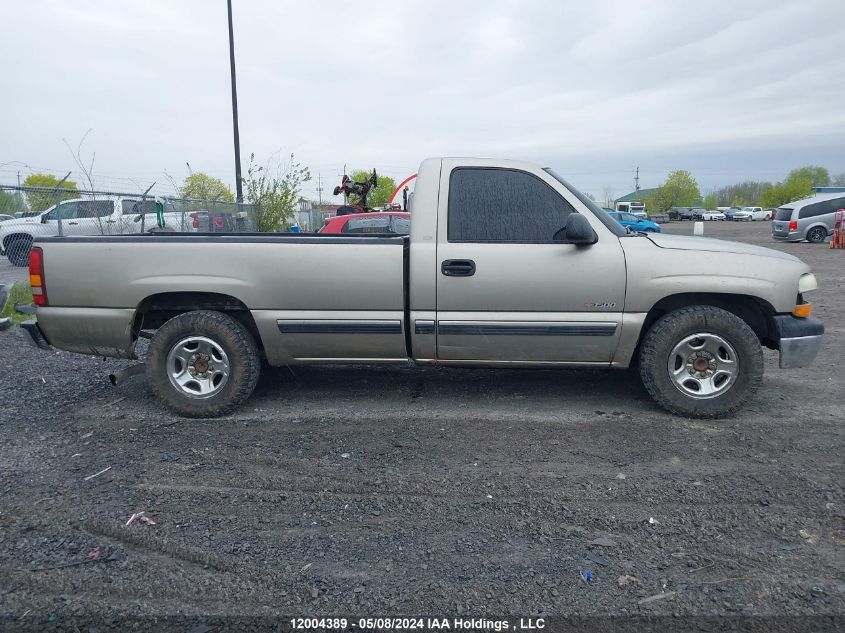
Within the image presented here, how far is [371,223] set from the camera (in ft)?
32.8

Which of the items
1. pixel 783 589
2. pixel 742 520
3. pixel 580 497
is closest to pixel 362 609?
pixel 580 497

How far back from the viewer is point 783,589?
266 centimetres

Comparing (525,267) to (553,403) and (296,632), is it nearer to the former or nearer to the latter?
(553,403)

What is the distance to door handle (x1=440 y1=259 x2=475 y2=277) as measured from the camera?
4.62 meters

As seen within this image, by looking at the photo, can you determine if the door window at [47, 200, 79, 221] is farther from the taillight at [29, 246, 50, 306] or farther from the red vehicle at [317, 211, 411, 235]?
the taillight at [29, 246, 50, 306]

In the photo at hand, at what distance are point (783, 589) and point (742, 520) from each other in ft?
1.95

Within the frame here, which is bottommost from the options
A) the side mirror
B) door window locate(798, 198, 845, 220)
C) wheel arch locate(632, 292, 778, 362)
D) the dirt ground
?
the dirt ground

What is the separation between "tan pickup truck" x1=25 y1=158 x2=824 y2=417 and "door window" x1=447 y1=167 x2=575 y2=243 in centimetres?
1

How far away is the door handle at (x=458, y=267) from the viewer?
15.2 ft

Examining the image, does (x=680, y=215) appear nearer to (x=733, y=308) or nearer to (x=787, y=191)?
(x=787, y=191)

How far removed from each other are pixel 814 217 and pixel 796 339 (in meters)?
24.1

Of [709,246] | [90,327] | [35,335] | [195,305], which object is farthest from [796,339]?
[35,335]

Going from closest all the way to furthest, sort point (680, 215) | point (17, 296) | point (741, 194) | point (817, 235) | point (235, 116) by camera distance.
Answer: point (17, 296) < point (235, 116) < point (817, 235) < point (680, 215) < point (741, 194)

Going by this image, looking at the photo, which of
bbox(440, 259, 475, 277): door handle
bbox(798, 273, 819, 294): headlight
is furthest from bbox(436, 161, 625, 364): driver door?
bbox(798, 273, 819, 294): headlight
